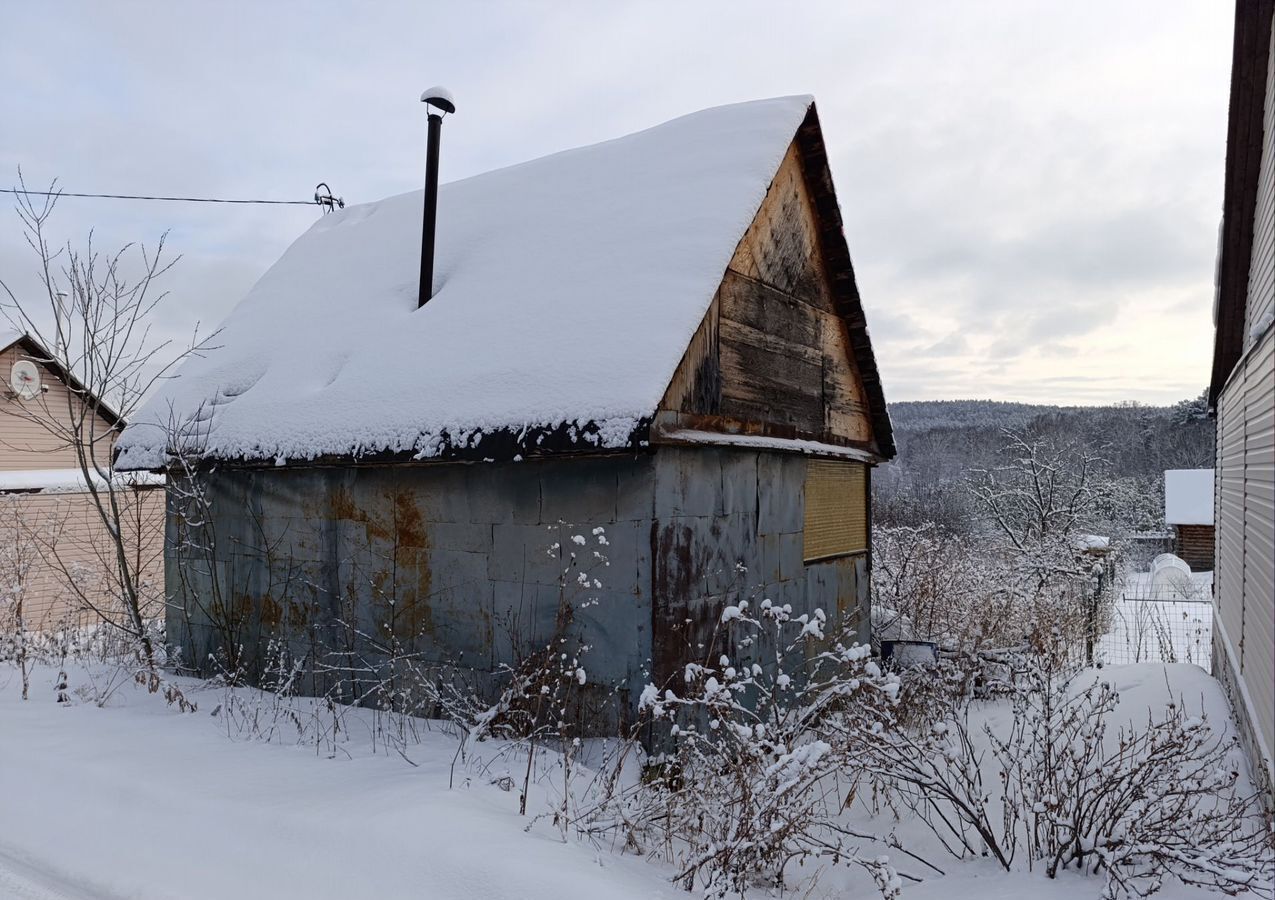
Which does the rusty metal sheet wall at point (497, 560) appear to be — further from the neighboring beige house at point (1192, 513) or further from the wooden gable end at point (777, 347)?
the neighboring beige house at point (1192, 513)

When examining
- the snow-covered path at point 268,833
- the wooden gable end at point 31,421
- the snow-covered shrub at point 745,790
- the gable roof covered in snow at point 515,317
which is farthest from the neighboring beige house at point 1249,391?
the wooden gable end at point 31,421

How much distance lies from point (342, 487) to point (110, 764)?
8.63ft

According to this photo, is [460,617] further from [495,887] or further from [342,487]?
[495,887]

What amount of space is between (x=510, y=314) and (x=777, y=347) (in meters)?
2.40

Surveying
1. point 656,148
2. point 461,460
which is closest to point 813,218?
point 656,148

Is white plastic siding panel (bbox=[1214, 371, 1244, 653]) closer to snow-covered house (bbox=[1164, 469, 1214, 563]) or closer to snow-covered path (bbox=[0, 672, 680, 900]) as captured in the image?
snow-covered path (bbox=[0, 672, 680, 900])

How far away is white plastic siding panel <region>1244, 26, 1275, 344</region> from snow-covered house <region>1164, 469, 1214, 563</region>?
97.9 feet

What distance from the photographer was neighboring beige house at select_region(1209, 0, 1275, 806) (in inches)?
228

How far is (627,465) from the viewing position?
5652 mm

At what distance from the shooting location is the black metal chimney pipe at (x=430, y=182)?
26.1 ft

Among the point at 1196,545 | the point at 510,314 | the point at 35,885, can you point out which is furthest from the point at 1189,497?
the point at 35,885

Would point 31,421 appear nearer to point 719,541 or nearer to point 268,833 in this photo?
point 268,833

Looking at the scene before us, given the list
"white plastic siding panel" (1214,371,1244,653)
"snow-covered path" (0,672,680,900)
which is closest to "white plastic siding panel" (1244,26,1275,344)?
"white plastic siding panel" (1214,371,1244,653)

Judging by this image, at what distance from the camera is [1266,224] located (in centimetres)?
729
